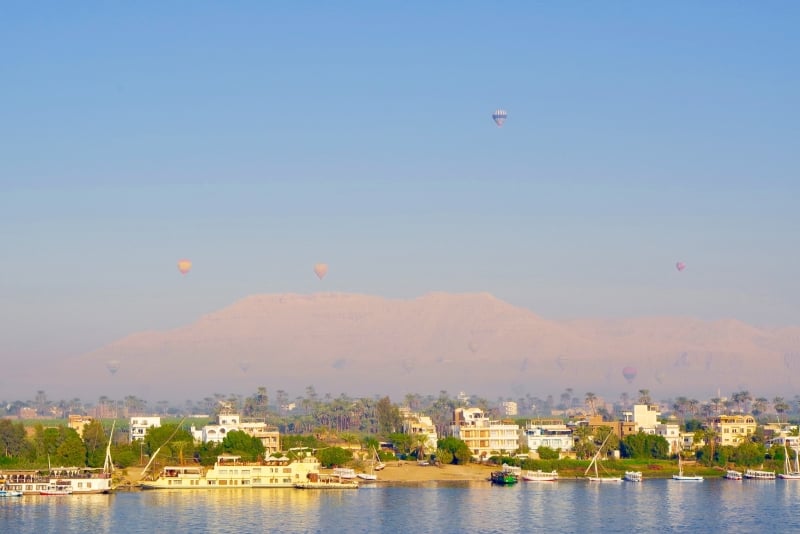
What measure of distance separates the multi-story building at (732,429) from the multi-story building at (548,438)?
59.7ft

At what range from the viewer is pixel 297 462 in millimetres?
116188

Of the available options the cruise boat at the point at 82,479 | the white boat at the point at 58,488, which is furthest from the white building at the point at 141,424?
the white boat at the point at 58,488

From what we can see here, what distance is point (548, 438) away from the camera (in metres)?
147

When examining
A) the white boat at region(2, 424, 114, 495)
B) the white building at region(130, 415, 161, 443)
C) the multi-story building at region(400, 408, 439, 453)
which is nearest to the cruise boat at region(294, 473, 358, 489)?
the white boat at region(2, 424, 114, 495)

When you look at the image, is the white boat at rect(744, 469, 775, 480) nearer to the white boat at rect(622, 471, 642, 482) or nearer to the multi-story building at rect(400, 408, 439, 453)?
the white boat at rect(622, 471, 642, 482)

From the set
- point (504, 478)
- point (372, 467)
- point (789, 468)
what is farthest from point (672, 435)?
point (372, 467)

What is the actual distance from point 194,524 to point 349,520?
10.6 meters

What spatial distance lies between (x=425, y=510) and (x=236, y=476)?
27375mm

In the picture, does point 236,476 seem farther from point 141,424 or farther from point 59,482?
point 141,424

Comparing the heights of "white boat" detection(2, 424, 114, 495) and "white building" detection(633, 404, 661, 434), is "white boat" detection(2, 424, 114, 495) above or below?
below

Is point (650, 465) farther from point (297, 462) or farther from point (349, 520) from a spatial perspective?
point (349, 520)

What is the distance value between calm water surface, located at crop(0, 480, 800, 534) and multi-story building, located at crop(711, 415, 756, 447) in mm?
34232

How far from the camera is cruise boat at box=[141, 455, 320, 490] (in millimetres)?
112875

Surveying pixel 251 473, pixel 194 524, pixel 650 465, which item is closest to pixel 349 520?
pixel 194 524
